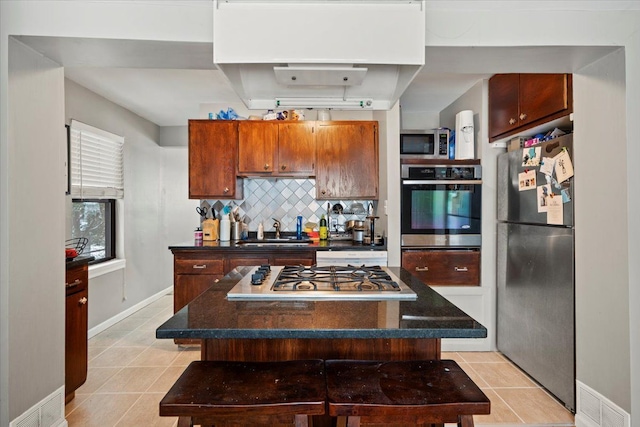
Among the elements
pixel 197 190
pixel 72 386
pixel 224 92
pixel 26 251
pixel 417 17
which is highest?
pixel 224 92

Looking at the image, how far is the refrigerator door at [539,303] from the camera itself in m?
2.46

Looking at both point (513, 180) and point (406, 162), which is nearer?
point (513, 180)

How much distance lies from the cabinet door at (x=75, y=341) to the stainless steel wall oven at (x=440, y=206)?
2418 mm

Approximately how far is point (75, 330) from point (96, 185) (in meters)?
2.04

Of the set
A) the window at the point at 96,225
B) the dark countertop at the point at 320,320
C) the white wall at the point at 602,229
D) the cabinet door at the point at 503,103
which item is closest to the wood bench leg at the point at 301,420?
the dark countertop at the point at 320,320

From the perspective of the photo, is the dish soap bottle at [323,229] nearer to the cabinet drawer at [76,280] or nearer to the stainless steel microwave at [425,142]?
the stainless steel microwave at [425,142]

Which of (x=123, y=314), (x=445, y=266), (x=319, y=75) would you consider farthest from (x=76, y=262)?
(x=445, y=266)

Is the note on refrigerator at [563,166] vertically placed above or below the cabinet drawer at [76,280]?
above

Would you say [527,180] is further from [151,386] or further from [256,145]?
[151,386]

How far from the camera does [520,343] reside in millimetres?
3041

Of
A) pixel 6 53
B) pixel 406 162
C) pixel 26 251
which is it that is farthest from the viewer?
pixel 406 162

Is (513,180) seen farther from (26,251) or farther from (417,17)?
(26,251)

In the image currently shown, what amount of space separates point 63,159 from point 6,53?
59cm

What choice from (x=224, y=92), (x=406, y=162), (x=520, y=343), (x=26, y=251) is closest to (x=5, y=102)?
(x=26, y=251)
